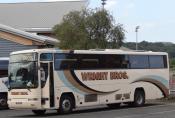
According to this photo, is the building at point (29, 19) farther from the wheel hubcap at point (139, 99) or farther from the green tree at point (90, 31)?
the wheel hubcap at point (139, 99)

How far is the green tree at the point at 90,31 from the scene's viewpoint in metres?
39.1

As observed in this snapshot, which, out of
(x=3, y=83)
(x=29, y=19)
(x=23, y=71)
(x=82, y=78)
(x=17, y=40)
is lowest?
(x=3, y=83)

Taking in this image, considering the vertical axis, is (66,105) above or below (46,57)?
below

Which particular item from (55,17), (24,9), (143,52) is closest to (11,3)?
(24,9)

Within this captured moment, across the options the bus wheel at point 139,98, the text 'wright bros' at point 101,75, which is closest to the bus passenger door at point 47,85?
the text 'wright bros' at point 101,75

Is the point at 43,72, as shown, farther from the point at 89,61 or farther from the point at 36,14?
the point at 36,14

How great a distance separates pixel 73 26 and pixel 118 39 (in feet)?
11.7

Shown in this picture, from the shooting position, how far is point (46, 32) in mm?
48000

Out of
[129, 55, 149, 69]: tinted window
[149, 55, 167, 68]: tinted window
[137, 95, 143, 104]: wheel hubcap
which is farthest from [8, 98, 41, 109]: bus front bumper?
[149, 55, 167, 68]: tinted window

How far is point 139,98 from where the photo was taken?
29.0m

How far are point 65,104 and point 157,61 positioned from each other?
301 inches

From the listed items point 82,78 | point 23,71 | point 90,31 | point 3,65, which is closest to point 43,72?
point 23,71

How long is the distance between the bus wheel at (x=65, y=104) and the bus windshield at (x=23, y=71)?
1574mm

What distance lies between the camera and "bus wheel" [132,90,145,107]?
94.4ft
